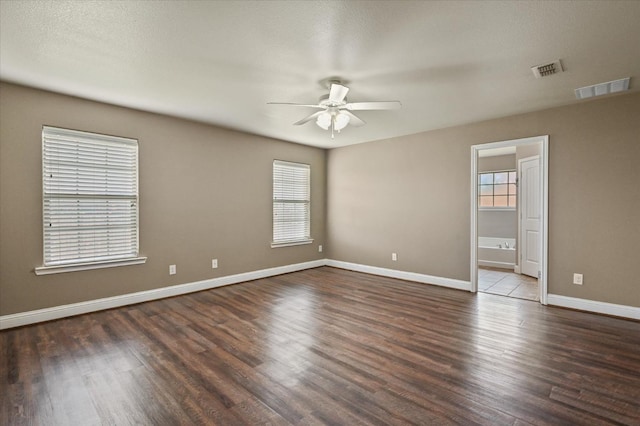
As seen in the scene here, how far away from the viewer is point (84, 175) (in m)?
3.54

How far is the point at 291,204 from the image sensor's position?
19.4 ft

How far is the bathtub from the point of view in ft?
20.4

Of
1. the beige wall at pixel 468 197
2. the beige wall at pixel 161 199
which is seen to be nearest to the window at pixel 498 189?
the beige wall at pixel 468 197

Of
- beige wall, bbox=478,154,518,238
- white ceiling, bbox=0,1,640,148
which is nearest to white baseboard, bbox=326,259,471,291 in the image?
white ceiling, bbox=0,1,640,148

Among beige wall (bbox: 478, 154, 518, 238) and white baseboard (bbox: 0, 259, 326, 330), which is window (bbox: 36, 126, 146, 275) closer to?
white baseboard (bbox: 0, 259, 326, 330)

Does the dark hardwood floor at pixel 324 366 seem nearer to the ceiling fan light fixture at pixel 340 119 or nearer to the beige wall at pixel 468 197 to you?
the beige wall at pixel 468 197

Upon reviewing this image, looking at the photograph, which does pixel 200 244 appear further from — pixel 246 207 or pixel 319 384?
pixel 319 384

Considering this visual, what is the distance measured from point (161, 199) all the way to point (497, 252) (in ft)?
20.8

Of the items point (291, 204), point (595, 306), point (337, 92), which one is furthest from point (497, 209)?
point (337, 92)

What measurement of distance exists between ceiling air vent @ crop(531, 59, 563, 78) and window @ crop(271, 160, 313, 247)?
155 inches

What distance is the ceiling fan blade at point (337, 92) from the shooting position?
2678 millimetres

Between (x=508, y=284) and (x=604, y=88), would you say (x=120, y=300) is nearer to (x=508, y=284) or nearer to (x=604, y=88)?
(x=508, y=284)

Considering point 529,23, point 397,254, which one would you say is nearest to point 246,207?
point 397,254

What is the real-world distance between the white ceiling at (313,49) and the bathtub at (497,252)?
3.52m
